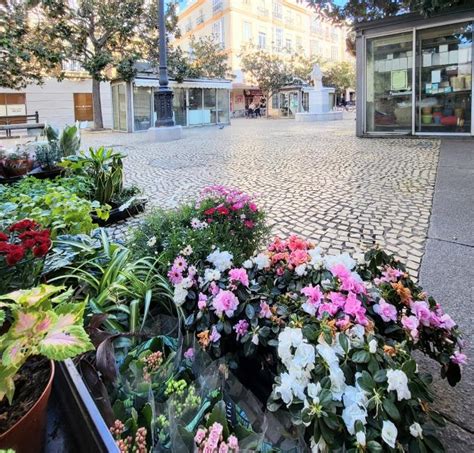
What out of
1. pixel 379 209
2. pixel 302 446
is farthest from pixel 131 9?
pixel 302 446

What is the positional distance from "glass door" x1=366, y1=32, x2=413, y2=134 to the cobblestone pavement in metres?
1.43

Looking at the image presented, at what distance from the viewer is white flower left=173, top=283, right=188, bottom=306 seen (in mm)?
1776

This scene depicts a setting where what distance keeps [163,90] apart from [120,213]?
995 centimetres

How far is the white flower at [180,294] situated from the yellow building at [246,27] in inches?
1560

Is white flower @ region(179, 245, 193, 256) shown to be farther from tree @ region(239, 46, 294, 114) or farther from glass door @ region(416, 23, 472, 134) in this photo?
tree @ region(239, 46, 294, 114)

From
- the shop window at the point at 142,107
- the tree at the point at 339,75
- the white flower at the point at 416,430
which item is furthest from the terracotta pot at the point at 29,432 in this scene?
the tree at the point at 339,75

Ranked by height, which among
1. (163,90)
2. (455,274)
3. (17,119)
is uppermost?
(163,90)

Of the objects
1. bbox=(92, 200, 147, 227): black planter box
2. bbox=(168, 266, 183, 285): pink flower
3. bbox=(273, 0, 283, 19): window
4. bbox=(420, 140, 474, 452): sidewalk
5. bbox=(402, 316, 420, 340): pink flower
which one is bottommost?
bbox=(420, 140, 474, 452): sidewalk

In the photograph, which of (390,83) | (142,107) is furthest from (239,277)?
(142,107)

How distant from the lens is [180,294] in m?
1.79

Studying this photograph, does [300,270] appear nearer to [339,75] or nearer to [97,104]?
[97,104]

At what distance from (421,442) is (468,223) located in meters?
3.36

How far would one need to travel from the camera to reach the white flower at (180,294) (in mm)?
1776

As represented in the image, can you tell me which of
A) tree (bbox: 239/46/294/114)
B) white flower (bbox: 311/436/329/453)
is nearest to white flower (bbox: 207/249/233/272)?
white flower (bbox: 311/436/329/453)
